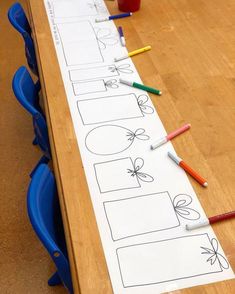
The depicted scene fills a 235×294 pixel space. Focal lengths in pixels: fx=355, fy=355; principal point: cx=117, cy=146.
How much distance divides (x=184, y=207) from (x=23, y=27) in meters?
1.33

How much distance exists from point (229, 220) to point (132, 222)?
210mm

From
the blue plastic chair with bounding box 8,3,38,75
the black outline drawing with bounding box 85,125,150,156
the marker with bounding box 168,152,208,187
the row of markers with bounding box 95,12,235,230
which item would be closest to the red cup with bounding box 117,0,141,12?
the row of markers with bounding box 95,12,235,230

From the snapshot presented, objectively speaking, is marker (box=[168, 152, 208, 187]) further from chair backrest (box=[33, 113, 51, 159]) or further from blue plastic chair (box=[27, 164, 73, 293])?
chair backrest (box=[33, 113, 51, 159])

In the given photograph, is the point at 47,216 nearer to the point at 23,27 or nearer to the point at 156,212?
the point at 156,212

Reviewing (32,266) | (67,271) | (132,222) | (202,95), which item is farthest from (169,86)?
(32,266)

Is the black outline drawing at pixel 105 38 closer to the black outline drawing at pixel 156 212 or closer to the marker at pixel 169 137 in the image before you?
the marker at pixel 169 137

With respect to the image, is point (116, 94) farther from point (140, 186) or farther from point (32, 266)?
point (32, 266)

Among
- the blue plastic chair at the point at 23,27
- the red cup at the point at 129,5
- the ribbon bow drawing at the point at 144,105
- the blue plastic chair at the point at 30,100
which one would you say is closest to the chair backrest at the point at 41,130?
the blue plastic chair at the point at 30,100

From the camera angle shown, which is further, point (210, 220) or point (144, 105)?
point (144, 105)

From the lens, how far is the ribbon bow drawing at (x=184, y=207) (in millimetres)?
776

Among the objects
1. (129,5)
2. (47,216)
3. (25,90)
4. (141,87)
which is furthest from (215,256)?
(129,5)

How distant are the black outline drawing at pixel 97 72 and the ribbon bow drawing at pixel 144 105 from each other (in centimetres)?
14

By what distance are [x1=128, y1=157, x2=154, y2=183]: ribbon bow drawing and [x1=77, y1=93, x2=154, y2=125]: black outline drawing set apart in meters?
0.17

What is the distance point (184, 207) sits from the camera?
79 cm
